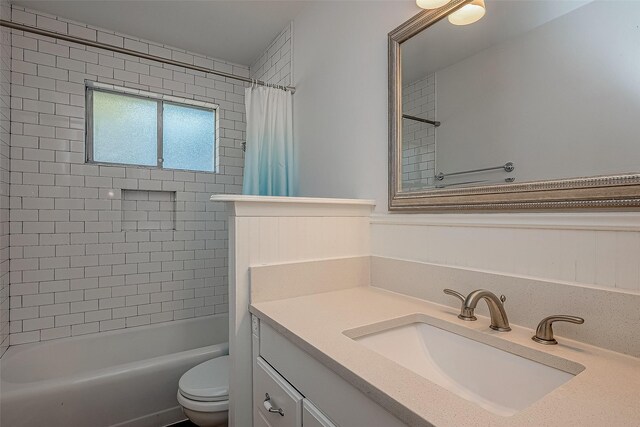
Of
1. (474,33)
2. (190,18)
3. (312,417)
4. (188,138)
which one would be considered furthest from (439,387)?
(188,138)

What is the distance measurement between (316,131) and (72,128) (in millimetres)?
Result: 1781

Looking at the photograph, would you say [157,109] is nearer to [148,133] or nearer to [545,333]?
[148,133]

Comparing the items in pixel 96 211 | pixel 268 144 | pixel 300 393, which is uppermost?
pixel 268 144

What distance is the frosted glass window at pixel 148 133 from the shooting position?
94.4 inches

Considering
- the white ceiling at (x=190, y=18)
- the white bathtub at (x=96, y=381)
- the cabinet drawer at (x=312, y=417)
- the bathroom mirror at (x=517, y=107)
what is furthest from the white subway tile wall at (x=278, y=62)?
the cabinet drawer at (x=312, y=417)

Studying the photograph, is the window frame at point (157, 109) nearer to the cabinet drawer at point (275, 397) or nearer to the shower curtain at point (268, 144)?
the shower curtain at point (268, 144)

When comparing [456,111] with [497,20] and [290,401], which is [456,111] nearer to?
[497,20]

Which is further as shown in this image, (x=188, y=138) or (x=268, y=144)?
(x=188, y=138)

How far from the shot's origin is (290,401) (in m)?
0.91

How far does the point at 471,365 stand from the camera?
908 millimetres

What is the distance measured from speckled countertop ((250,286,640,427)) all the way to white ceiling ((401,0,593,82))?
939 mm

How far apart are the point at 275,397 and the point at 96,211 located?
6.85ft

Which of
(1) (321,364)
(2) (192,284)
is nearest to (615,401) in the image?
(1) (321,364)

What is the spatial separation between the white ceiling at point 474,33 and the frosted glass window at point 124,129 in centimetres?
213
